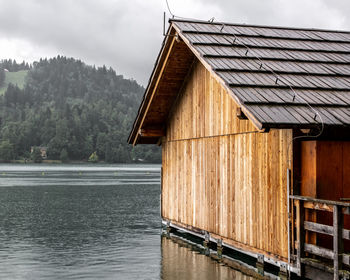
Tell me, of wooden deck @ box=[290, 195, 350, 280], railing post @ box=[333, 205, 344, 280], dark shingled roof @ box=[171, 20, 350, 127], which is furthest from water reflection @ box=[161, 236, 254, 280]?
dark shingled roof @ box=[171, 20, 350, 127]

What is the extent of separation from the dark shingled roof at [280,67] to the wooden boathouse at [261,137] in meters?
0.03

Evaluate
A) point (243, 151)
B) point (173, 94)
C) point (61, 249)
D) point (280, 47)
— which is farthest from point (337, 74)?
point (61, 249)

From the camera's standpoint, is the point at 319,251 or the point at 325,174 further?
the point at 325,174

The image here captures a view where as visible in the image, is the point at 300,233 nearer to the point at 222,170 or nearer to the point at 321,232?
the point at 321,232

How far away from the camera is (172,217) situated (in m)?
21.8

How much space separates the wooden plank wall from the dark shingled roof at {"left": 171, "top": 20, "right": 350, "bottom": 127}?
1035 millimetres

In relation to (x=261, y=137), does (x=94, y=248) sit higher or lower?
lower

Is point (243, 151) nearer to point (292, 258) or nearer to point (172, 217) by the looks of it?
point (292, 258)

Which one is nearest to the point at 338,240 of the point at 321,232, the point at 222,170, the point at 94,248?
the point at 321,232

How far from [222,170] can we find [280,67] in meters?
3.85

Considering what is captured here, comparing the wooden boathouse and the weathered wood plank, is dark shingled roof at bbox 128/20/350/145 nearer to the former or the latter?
the wooden boathouse

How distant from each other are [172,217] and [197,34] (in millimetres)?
8044

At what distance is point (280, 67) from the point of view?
14539mm

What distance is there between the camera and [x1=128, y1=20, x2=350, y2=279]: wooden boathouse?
12.2m
